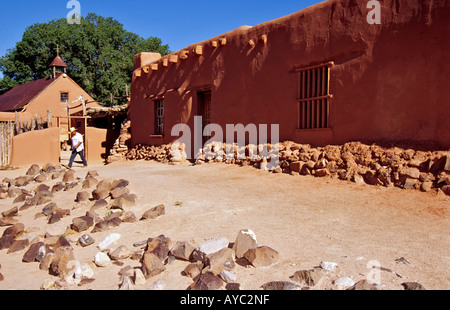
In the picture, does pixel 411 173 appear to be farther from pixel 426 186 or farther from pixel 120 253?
pixel 120 253

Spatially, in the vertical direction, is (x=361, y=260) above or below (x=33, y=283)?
above

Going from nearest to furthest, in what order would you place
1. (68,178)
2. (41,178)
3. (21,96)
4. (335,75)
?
(335,75) < (68,178) < (41,178) < (21,96)

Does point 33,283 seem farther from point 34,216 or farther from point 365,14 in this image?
point 365,14

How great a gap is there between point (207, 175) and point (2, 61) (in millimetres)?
33996

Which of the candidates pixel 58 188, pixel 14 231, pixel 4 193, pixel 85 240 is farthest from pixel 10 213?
pixel 85 240

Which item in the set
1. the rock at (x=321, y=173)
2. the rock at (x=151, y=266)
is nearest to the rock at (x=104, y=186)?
the rock at (x=151, y=266)

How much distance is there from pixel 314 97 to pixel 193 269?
5.36m

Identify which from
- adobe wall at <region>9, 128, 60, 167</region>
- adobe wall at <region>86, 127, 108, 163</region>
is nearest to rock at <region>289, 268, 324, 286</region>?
adobe wall at <region>9, 128, 60, 167</region>

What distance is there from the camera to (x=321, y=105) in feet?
25.3

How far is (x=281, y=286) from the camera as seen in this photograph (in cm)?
A: 308

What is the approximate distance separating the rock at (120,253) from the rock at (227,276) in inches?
52.1

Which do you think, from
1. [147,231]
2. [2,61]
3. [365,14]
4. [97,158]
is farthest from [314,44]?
[2,61]

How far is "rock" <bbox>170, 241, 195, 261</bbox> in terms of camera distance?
387cm

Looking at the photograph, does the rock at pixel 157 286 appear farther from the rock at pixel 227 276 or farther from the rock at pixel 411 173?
the rock at pixel 411 173
